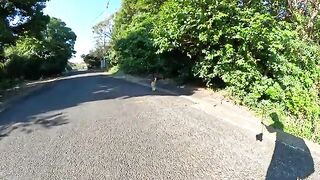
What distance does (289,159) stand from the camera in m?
5.06

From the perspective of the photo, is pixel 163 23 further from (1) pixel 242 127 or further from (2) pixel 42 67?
(2) pixel 42 67

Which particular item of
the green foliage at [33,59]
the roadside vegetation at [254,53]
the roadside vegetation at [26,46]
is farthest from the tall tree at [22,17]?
the roadside vegetation at [254,53]

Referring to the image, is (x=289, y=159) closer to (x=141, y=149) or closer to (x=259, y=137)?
(x=259, y=137)

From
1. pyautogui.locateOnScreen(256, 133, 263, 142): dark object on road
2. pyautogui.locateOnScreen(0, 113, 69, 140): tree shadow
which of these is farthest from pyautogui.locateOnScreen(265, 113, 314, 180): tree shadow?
pyautogui.locateOnScreen(0, 113, 69, 140): tree shadow

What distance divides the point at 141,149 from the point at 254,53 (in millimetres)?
5603

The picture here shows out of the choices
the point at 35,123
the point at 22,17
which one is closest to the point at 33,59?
the point at 22,17

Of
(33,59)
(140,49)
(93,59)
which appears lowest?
(93,59)

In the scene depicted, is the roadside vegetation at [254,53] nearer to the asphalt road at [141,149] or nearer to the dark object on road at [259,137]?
the dark object on road at [259,137]

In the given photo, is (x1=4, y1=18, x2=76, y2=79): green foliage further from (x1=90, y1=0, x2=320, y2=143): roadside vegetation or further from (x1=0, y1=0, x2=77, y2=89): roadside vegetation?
(x1=90, y1=0, x2=320, y2=143): roadside vegetation

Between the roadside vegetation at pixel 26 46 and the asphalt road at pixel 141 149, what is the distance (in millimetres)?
11124

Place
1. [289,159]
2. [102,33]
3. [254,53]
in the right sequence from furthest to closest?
[102,33], [254,53], [289,159]

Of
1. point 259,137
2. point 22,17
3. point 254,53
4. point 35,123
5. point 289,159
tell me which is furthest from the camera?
point 22,17

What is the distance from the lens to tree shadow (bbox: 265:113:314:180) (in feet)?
14.7

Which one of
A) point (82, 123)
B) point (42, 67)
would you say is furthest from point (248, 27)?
point (42, 67)
